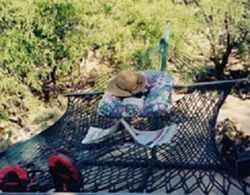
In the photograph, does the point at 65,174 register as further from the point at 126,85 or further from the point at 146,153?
the point at 126,85

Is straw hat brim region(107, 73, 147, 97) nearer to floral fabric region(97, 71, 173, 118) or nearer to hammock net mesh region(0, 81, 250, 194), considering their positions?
floral fabric region(97, 71, 173, 118)

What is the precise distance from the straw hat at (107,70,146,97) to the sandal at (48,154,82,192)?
47.0 inches

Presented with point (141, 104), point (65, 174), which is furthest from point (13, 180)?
point (141, 104)

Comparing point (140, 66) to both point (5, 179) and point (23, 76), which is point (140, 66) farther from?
point (5, 179)

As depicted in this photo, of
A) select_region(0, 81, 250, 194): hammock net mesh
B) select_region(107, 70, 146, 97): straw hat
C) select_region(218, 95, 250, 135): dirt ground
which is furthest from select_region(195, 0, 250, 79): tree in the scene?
select_region(107, 70, 146, 97): straw hat

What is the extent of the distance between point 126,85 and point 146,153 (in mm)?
689

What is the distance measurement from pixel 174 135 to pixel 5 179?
1324 millimetres

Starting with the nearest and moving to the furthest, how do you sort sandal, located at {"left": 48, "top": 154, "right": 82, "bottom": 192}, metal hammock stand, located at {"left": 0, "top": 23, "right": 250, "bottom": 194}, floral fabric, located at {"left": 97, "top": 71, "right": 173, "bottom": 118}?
sandal, located at {"left": 48, "top": 154, "right": 82, "bottom": 192} → metal hammock stand, located at {"left": 0, "top": 23, "right": 250, "bottom": 194} → floral fabric, located at {"left": 97, "top": 71, "right": 173, "bottom": 118}

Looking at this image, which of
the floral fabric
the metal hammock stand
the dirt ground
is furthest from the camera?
the dirt ground

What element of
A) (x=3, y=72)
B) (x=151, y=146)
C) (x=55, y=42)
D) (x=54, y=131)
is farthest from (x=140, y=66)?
(x=151, y=146)

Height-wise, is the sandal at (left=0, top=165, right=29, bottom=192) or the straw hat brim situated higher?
the straw hat brim

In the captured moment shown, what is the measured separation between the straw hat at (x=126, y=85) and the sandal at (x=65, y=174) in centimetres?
119

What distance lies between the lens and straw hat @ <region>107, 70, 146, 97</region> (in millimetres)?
4176

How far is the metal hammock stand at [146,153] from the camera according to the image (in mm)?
3225
